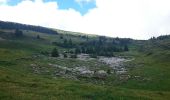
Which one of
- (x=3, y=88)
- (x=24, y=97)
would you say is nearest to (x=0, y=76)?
(x=3, y=88)

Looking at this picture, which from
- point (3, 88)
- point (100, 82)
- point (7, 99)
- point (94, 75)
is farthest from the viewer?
point (94, 75)

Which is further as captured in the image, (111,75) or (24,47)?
(24,47)

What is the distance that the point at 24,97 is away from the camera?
127 feet

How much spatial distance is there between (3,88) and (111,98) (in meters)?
13.5

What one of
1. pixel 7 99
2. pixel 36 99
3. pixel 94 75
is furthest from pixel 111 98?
pixel 94 75

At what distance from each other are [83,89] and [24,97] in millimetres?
13977

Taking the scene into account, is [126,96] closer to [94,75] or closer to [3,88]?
[3,88]

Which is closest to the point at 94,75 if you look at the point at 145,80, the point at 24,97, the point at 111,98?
the point at 145,80

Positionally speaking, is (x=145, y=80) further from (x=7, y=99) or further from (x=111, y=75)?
(x=7, y=99)

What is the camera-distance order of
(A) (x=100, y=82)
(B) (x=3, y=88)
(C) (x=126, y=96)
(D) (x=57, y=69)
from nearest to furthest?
(B) (x=3, y=88) → (C) (x=126, y=96) → (A) (x=100, y=82) → (D) (x=57, y=69)

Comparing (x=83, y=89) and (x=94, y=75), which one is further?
(x=94, y=75)

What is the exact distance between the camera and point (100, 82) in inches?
3068

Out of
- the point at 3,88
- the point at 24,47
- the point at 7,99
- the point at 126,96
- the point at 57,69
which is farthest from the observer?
the point at 24,47

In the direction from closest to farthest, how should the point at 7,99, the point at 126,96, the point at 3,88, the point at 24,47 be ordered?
the point at 7,99 < the point at 3,88 < the point at 126,96 < the point at 24,47
